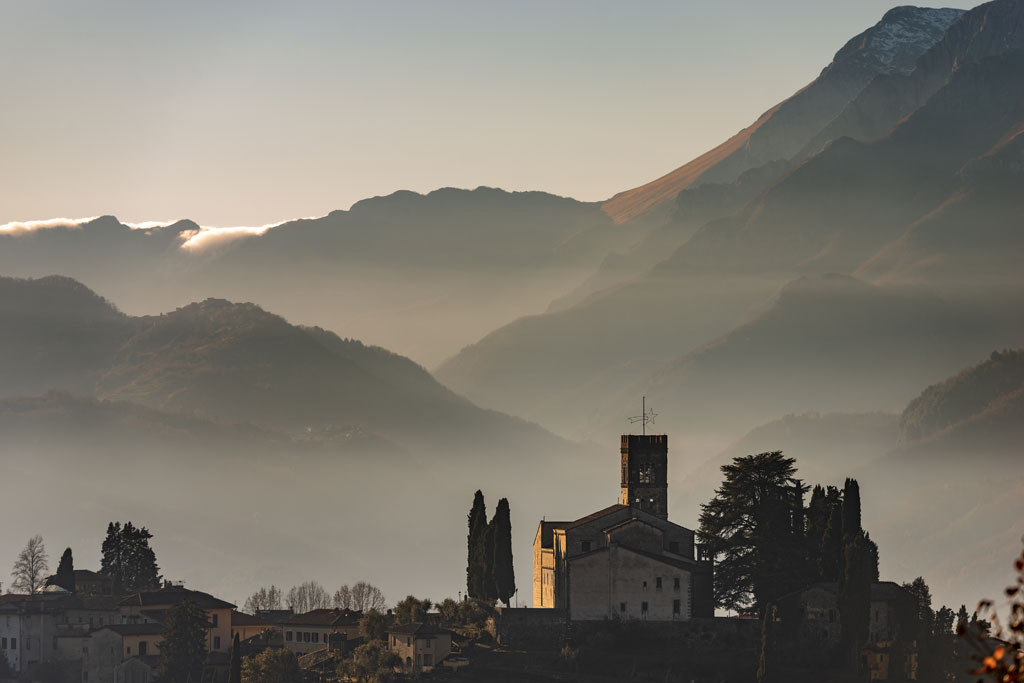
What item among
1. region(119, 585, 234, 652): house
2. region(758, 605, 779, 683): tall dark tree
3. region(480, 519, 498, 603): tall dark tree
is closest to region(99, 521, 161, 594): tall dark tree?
region(119, 585, 234, 652): house

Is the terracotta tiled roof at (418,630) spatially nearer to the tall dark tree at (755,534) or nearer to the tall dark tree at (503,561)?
the tall dark tree at (503,561)

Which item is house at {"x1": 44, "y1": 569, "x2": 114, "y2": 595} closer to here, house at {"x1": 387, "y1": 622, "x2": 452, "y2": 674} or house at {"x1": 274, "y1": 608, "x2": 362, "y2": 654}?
house at {"x1": 274, "y1": 608, "x2": 362, "y2": 654}

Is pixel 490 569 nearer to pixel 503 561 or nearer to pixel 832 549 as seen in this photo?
pixel 503 561

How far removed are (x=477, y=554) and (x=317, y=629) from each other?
15082 mm

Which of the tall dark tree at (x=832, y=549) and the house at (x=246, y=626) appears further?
the house at (x=246, y=626)

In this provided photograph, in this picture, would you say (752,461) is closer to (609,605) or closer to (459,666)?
(609,605)

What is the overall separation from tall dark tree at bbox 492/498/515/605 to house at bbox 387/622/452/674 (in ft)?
24.2

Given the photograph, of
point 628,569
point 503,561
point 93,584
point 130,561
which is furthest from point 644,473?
point 93,584

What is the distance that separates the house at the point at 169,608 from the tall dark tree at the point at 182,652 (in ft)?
24.8

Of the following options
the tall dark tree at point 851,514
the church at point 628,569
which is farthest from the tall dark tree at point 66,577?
the tall dark tree at point 851,514

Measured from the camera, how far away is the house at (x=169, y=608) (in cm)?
16438

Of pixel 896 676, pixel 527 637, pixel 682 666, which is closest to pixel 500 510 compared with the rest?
pixel 527 637

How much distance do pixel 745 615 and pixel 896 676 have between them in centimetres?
1635

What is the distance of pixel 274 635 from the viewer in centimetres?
16338
